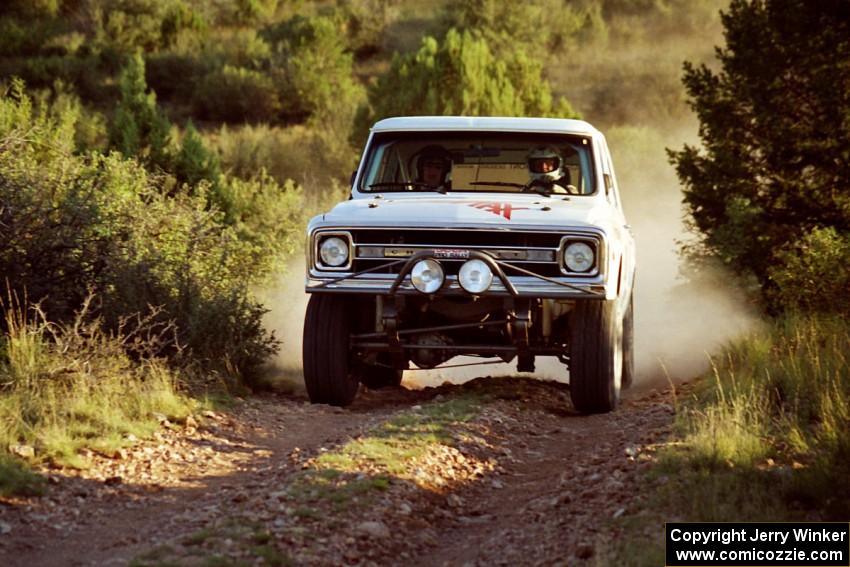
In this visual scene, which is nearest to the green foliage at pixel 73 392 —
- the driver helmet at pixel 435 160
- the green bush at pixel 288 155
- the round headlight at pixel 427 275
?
the round headlight at pixel 427 275

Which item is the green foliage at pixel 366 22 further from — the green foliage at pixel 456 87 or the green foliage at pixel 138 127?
the green foliage at pixel 138 127

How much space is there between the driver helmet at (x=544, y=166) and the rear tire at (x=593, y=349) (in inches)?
55.4

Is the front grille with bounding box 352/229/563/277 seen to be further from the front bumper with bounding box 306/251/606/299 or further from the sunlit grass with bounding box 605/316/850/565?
the sunlit grass with bounding box 605/316/850/565

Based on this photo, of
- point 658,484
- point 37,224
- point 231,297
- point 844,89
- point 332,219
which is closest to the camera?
point 658,484

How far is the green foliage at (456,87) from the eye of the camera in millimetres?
26688

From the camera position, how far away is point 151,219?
37.6ft

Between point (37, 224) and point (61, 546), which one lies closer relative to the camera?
point (61, 546)

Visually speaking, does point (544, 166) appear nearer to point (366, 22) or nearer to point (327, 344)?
point (327, 344)

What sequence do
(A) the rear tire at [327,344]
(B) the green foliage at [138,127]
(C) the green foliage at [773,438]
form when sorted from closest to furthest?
1. (C) the green foliage at [773,438]
2. (A) the rear tire at [327,344]
3. (B) the green foliage at [138,127]

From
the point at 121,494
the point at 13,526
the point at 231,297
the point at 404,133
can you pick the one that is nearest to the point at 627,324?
the point at 404,133

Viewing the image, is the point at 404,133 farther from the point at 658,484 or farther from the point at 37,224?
the point at 658,484

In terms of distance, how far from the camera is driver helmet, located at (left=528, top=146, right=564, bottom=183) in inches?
388

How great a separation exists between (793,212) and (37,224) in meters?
8.25

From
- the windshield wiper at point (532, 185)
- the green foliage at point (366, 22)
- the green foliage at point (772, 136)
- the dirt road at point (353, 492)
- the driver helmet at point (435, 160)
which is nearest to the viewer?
the dirt road at point (353, 492)
